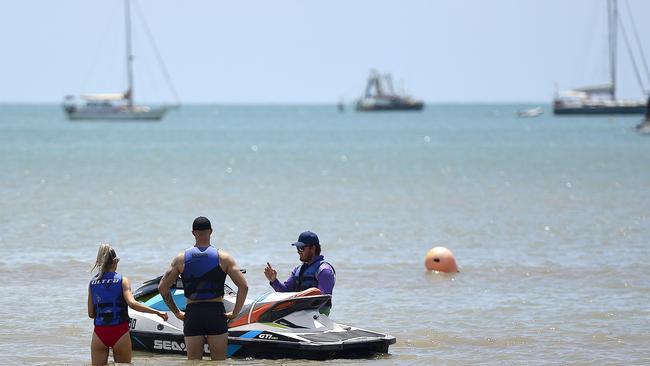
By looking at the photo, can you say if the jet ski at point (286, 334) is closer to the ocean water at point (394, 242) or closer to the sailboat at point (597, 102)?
the ocean water at point (394, 242)

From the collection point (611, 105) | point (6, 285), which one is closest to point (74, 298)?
point (6, 285)

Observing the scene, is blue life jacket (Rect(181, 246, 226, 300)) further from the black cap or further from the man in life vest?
the black cap

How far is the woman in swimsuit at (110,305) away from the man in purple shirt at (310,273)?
169 cm

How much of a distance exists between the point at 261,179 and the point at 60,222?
18540 millimetres

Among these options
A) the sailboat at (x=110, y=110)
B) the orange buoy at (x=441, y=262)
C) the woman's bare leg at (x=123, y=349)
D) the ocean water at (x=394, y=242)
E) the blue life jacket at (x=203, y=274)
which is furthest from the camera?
the sailboat at (x=110, y=110)

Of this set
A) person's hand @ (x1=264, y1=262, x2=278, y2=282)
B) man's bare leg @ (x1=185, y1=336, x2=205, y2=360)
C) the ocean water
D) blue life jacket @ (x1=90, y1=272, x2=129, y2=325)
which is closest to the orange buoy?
the ocean water

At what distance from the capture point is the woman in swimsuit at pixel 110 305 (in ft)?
35.3

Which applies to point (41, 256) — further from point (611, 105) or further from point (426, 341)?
point (611, 105)

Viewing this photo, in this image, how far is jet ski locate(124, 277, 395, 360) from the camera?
39.8 feet

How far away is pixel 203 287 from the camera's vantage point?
1073 centimetres

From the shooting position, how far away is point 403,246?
23.9 meters

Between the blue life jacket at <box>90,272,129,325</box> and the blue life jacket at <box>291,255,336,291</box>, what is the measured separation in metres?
2.14

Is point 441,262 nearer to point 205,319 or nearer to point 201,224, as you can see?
point 205,319

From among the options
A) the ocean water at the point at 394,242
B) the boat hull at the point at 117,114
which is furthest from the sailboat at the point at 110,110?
the ocean water at the point at 394,242
